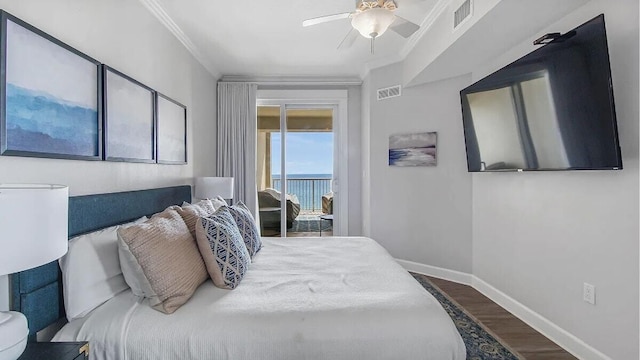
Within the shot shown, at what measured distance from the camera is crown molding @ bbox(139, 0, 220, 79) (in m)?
2.55

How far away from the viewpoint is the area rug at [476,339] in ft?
6.97

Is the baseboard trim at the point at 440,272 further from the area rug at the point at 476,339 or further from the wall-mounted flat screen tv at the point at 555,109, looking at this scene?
the wall-mounted flat screen tv at the point at 555,109

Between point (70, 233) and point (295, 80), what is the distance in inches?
142

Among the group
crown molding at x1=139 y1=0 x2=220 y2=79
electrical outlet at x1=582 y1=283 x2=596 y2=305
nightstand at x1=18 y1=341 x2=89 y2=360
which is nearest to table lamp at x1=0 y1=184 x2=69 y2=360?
nightstand at x1=18 y1=341 x2=89 y2=360

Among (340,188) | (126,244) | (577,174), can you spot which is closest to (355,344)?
(126,244)

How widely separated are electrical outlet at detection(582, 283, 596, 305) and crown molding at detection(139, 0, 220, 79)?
3.78m

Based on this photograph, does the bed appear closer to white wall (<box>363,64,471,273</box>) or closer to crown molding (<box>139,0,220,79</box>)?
crown molding (<box>139,0,220,79</box>)

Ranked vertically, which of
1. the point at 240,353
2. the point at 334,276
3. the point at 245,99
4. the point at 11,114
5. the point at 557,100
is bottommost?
the point at 240,353

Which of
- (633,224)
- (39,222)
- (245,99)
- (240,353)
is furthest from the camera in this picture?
(245,99)

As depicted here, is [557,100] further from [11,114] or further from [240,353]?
[11,114]

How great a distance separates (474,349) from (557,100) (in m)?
1.76

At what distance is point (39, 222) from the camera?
3.11ft

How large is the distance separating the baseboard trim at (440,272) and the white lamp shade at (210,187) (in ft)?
7.82

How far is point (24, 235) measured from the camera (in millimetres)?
913
